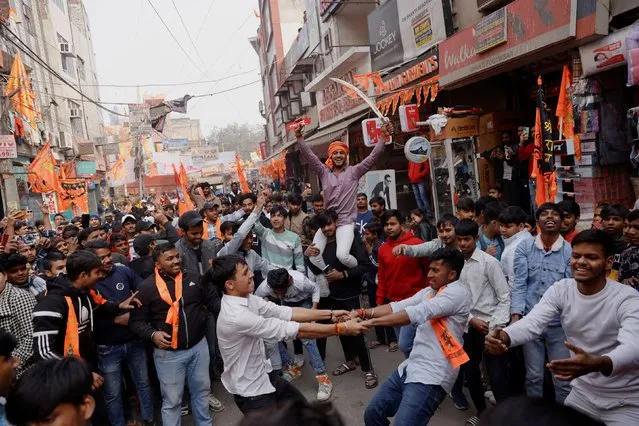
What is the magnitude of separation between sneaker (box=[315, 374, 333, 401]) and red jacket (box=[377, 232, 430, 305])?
3.58 ft

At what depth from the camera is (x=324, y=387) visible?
4.85 m

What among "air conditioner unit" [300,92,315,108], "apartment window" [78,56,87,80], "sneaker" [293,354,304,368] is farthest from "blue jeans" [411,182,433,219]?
"apartment window" [78,56,87,80]

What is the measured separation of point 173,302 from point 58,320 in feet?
2.75

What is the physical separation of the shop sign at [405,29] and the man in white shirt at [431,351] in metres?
7.62

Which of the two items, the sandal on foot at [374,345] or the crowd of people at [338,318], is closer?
the crowd of people at [338,318]

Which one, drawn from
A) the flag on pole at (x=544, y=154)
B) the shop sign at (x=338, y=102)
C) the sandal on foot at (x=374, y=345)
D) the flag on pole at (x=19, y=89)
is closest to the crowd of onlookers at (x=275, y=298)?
the sandal on foot at (x=374, y=345)

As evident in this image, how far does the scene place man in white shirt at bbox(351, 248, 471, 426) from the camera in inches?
122

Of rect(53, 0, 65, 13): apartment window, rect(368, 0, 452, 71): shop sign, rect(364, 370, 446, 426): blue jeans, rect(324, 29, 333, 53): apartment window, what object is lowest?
rect(364, 370, 446, 426): blue jeans

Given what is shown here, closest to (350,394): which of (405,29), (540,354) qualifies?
(540,354)

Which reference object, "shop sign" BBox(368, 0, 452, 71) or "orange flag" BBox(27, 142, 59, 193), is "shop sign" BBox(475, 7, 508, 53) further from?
"orange flag" BBox(27, 142, 59, 193)

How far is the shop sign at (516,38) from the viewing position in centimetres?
605

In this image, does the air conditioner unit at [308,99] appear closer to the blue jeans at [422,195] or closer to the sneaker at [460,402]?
the blue jeans at [422,195]

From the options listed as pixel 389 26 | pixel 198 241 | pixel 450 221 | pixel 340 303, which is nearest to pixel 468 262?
pixel 450 221

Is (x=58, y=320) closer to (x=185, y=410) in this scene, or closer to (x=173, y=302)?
(x=173, y=302)
